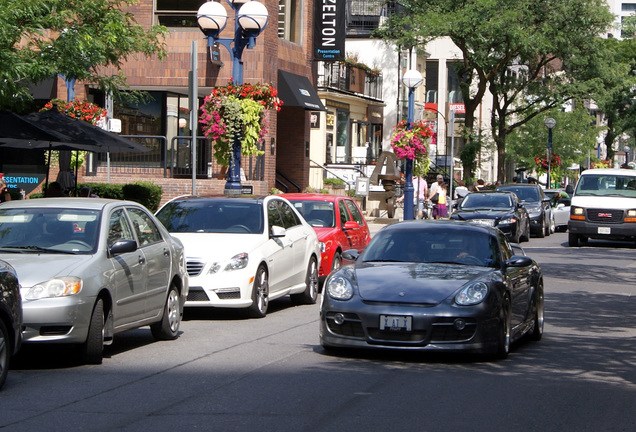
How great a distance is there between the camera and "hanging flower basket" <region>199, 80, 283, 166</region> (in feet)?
71.2

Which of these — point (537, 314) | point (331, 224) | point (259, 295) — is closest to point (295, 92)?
point (331, 224)

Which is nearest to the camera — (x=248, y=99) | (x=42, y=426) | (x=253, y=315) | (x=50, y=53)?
(x=42, y=426)

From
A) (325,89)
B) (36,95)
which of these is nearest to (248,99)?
(36,95)

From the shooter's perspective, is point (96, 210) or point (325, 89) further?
point (325, 89)

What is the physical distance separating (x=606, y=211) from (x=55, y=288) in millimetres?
22383

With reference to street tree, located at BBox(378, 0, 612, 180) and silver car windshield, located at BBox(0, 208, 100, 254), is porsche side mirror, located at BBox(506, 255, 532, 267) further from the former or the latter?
street tree, located at BBox(378, 0, 612, 180)

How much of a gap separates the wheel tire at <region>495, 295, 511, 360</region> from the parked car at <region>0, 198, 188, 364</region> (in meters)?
3.62

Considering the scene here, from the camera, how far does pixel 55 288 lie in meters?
8.95

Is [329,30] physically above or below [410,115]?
above

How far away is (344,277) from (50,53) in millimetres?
7919

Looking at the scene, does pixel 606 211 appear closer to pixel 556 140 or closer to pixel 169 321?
pixel 169 321

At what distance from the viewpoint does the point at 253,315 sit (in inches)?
522

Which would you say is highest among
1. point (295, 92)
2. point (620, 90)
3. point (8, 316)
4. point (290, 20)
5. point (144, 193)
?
point (290, 20)

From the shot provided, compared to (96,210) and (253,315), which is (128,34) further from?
(96,210)
